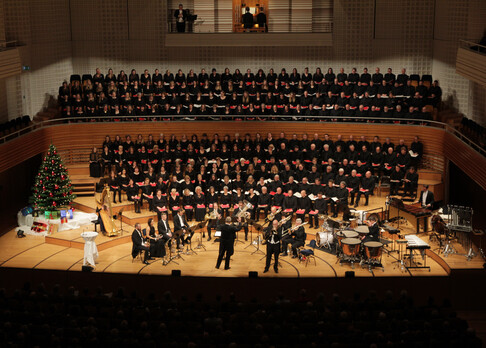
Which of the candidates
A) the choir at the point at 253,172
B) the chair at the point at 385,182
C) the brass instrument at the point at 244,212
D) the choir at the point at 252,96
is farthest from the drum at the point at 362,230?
the choir at the point at 252,96

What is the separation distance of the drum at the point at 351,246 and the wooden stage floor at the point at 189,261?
457mm

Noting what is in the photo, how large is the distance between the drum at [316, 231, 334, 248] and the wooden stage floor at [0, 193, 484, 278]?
10.8 inches

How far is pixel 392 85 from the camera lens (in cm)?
2303

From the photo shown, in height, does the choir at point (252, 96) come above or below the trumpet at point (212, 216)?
above

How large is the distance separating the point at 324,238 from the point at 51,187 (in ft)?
27.7

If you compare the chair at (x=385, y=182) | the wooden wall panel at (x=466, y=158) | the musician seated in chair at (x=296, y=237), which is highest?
the wooden wall panel at (x=466, y=158)

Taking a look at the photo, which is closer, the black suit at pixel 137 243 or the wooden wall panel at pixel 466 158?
the black suit at pixel 137 243

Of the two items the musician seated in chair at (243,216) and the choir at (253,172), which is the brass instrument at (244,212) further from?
the choir at (253,172)

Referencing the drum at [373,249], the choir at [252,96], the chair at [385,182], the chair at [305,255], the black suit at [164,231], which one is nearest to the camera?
the drum at [373,249]

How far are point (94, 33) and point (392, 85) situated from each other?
39.5 feet

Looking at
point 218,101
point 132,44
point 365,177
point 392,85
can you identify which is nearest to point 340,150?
point 365,177

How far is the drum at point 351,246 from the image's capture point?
16.1m

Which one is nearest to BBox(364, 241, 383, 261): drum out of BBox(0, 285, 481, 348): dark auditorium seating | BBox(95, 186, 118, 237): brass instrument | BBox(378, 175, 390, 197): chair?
BBox(0, 285, 481, 348): dark auditorium seating

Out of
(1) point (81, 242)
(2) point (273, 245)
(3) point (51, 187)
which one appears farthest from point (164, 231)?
(3) point (51, 187)
